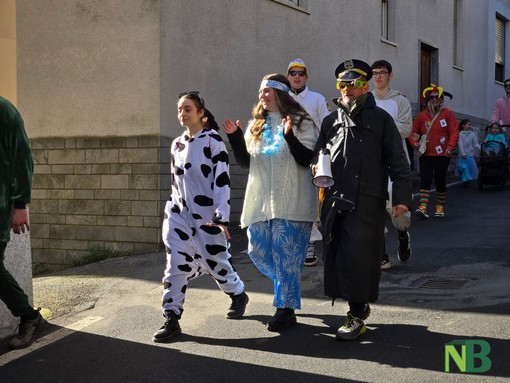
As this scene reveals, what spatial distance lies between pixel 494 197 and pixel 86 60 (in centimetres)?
817

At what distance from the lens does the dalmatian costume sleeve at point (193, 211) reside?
222 inches

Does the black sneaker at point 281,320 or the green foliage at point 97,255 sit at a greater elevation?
the black sneaker at point 281,320

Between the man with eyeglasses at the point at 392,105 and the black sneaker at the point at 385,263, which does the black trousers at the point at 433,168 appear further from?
the black sneaker at the point at 385,263

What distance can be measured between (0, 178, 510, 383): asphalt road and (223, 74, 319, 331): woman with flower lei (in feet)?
1.41

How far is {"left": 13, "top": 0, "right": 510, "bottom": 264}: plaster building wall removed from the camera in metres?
10.7

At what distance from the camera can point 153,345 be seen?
5.43 metres

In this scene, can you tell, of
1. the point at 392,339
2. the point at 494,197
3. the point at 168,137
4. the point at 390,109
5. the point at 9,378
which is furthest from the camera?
the point at 494,197

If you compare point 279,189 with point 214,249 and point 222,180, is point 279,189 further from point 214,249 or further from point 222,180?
point 214,249

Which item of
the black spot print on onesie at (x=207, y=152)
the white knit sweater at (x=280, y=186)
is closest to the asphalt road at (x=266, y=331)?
the white knit sweater at (x=280, y=186)

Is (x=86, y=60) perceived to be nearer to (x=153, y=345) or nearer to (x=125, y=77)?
(x=125, y=77)

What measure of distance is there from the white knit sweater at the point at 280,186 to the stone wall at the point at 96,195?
4.88m

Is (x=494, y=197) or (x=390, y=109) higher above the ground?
(x=390, y=109)

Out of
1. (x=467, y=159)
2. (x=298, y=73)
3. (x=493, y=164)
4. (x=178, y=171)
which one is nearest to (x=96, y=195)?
(x=298, y=73)

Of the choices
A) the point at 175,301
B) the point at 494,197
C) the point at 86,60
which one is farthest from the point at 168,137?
the point at 494,197
